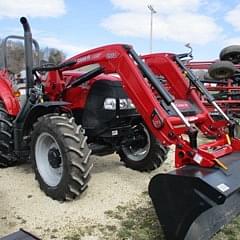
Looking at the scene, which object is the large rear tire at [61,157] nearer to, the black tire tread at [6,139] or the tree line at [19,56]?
the black tire tread at [6,139]

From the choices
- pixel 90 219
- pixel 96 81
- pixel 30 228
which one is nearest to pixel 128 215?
pixel 90 219

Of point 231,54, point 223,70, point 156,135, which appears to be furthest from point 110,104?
point 231,54

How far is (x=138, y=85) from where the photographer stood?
4.14 meters

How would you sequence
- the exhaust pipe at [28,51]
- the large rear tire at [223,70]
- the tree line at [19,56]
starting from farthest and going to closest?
the large rear tire at [223,70] → the tree line at [19,56] → the exhaust pipe at [28,51]

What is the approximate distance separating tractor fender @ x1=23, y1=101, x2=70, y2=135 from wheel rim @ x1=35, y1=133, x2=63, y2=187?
0.36 meters

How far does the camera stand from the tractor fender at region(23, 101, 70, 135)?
468cm

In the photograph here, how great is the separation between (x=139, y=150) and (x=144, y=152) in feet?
0.47

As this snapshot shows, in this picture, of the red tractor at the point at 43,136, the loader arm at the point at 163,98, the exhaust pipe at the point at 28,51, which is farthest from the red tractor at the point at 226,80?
the exhaust pipe at the point at 28,51

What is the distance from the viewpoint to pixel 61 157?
4371 mm

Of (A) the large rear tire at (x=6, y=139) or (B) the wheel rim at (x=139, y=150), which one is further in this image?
(B) the wheel rim at (x=139, y=150)

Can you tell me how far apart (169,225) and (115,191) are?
1603 millimetres

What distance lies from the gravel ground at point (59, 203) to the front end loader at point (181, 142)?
0.95 meters

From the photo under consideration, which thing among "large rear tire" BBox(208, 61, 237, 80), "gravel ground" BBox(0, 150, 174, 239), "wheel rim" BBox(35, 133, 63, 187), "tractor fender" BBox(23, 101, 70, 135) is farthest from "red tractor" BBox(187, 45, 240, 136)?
"wheel rim" BBox(35, 133, 63, 187)

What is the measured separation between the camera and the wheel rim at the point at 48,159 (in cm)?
460
